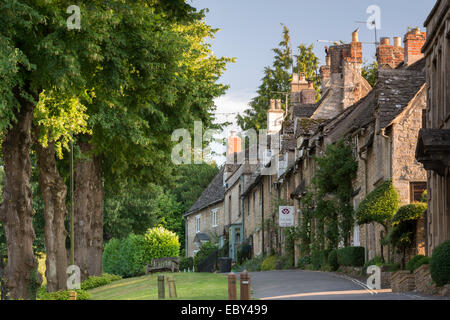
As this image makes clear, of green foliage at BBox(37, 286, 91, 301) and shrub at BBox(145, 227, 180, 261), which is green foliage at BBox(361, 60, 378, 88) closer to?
shrub at BBox(145, 227, 180, 261)

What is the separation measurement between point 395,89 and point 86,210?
13.4 m

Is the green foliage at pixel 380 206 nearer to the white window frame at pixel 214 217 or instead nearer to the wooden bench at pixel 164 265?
the wooden bench at pixel 164 265

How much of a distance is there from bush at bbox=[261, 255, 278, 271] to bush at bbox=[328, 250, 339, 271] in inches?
549

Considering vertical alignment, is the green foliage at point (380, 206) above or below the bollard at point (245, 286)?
above

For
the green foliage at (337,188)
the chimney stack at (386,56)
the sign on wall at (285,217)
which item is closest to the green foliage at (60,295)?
the green foliage at (337,188)

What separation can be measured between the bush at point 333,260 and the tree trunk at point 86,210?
10093 mm

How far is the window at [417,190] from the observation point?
30.2 m

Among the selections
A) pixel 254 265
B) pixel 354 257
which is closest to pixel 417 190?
pixel 354 257

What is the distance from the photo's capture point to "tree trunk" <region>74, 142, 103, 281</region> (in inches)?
1355

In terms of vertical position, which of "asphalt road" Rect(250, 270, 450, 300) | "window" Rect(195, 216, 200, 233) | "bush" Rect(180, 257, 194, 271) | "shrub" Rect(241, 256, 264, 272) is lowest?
"bush" Rect(180, 257, 194, 271)

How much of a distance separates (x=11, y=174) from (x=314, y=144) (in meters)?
20.7

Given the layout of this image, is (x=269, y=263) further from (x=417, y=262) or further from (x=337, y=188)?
(x=417, y=262)

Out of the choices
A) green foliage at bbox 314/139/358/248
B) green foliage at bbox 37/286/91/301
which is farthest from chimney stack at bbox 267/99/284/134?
green foliage at bbox 37/286/91/301

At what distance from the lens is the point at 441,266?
1988 cm
